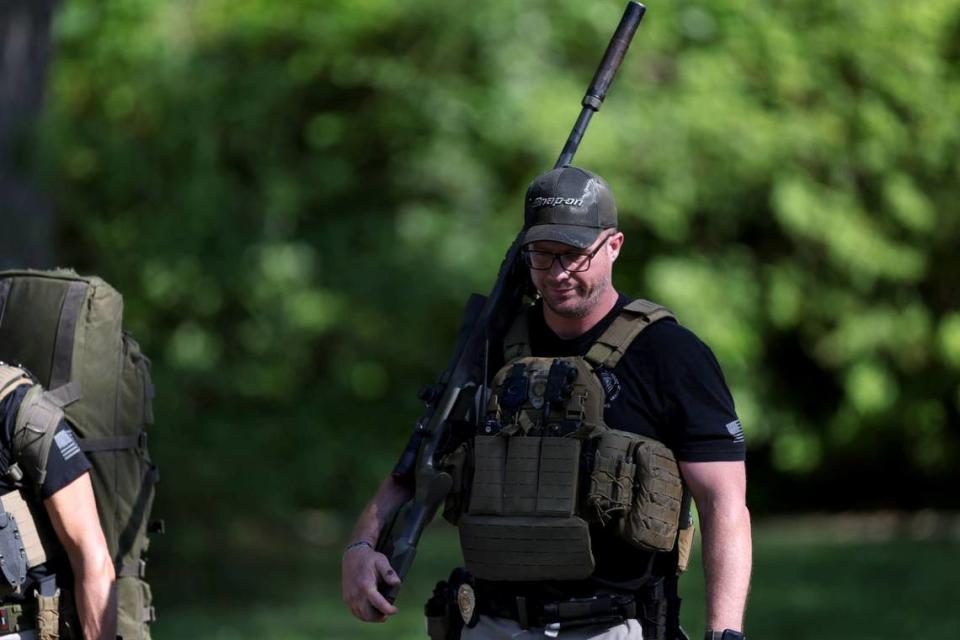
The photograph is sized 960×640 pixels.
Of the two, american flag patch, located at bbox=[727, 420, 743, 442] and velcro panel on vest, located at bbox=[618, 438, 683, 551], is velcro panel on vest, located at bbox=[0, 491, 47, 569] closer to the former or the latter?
velcro panel on vest, located at bbox=[618, 438, 683, 551]

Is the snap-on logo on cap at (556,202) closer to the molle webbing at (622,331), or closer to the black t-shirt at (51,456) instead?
the molle webbing at (622,331)

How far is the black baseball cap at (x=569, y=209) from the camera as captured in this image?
383 cm

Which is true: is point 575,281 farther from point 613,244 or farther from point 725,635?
point 725,635

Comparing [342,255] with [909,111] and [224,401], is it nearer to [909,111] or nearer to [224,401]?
[224,401]

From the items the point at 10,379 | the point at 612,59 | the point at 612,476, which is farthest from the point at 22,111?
the point at 612,476

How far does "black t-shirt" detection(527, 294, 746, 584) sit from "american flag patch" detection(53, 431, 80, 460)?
1.31 m

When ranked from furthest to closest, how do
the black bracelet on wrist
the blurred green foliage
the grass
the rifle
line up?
the blurred green foliage < the grass < the rifle < the black bracelet on wrist

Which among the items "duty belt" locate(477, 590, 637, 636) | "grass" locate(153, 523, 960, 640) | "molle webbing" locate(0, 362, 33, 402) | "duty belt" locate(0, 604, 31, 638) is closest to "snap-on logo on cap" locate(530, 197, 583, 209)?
"duty belt" locate(477, 590, 637, 636)

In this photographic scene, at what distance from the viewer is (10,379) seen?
407cm

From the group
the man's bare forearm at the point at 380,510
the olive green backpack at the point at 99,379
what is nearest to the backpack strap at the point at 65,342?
the olive green backpack at the point at 99,379

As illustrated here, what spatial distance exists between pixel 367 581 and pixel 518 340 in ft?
2.27

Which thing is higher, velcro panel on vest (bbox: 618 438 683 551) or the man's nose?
the man's nose

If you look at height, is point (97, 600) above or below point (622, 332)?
below

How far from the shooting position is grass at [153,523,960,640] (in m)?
11.1
